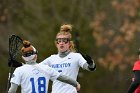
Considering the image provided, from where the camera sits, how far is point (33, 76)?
14.5 m

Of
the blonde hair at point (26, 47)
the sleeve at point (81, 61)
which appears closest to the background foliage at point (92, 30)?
the sleeve at point (81, 61)

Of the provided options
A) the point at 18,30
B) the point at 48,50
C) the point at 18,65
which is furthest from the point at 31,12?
the point at 18,65

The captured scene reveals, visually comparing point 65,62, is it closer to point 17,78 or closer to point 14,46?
point 14,46

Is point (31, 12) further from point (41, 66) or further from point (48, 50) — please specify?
point (41, 66)

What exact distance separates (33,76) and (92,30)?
22.4 metres

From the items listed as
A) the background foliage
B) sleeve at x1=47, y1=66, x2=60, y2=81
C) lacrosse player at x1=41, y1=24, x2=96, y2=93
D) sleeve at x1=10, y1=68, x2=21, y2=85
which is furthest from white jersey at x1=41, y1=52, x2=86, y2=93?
the background foliage

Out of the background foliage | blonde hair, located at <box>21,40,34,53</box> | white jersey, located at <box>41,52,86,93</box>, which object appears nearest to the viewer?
blonde hair, located at <box>21,40,34,53</box>

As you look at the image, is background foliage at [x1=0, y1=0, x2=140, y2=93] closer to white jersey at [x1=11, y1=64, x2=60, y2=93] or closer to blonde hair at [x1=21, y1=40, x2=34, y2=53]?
Answer: blonde hair at [x1=21, y1=40, x2=34, y2=53]

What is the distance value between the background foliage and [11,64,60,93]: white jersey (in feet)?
59.9

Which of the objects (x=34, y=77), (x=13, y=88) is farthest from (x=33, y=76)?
(x=13, y=88)

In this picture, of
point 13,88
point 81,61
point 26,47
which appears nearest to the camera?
point 13,88

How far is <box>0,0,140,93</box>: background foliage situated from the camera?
3503 cm

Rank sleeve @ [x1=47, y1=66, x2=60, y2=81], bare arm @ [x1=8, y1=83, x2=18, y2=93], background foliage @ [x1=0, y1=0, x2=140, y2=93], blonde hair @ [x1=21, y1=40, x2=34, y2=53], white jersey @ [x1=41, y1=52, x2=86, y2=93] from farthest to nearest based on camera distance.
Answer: background foliage @ [x1=0, y1=0, x2=140, y2=93]
white jersey @ [x1=41, y1=52, x2=86, y2=93]
blonde hair @ [x1=21, y1=40, x2=34, y2=53]
sleeve @ [x1=47, y1=66, x2=60, y2=81]
bare arm @ [x1=8, y1=83, x2=18, y2=93]

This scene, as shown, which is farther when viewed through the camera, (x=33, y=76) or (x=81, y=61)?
(x=81, y=61)
